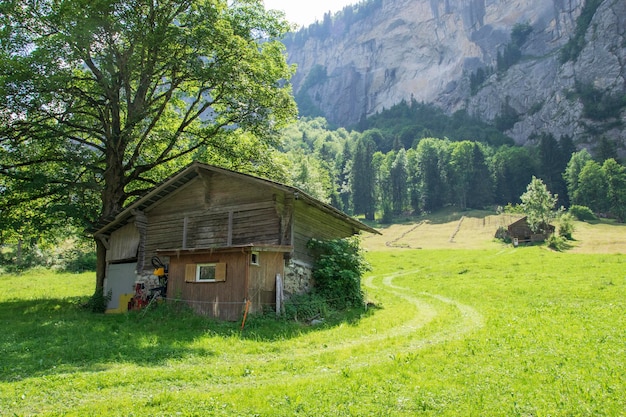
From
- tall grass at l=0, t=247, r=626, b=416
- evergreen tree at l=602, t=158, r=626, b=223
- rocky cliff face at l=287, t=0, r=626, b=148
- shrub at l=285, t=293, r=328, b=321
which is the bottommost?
tall grass at l=0, t=247, r=626, b=416

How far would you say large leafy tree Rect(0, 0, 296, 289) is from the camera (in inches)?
807

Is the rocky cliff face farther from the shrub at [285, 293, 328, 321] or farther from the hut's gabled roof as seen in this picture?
the shrub at [285, 293, 328, 321]

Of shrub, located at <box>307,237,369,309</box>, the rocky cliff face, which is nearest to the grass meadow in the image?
shrub, located at <box>307,237,369,309</box>

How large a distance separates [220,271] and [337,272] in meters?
5.62

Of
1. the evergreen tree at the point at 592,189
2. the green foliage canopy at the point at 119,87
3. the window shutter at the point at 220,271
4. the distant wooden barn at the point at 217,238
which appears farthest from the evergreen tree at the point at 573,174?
the window shutter at the point at 220,271

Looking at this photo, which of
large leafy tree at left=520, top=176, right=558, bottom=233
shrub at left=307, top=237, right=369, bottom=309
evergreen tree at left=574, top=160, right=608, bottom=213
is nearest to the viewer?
shrub at left=307, top=237, right=369, bottom=309

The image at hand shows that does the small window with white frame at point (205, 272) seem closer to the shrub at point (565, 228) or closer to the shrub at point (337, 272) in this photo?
the shrub at point (337, 272)

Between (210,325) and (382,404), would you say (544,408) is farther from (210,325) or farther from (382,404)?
(210,325)

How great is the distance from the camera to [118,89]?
2309cm

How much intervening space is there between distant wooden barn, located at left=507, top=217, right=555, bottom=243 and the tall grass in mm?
46599

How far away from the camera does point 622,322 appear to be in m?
14.7

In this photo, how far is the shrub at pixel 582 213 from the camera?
8938 cm

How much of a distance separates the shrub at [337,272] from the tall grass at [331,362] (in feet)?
4.73

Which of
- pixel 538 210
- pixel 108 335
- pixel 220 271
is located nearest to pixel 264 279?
pixel 220 271
